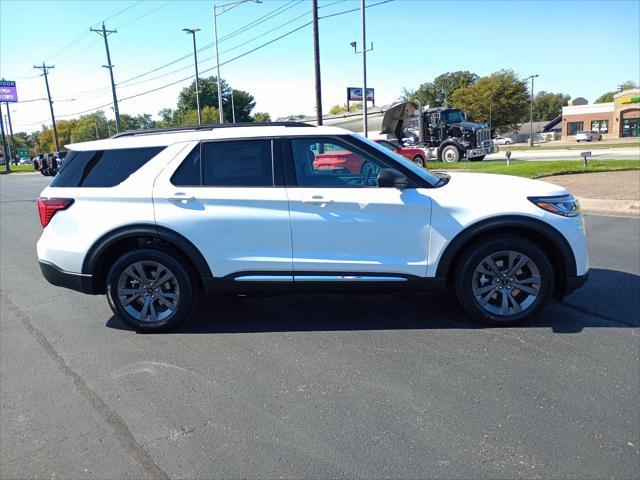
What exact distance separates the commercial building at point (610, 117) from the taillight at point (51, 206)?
74.8 m

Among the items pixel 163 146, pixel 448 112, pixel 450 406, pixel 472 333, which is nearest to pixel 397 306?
pixel 472 333

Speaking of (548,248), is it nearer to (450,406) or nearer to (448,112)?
(450,406)

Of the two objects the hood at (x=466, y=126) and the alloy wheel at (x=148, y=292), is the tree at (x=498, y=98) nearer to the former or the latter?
the hood at (x=466, y=126)

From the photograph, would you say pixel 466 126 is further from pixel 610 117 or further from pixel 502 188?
pixel 610 117

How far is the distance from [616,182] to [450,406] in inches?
517

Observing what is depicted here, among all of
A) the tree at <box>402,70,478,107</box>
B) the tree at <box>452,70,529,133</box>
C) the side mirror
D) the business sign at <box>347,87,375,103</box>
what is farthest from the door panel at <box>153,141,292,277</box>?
the tree at <box>402,70,478,107</box>

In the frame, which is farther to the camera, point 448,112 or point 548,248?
point 448,112

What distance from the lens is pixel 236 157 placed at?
179 inches

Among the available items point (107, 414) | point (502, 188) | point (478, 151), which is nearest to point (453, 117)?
point (478, 151)

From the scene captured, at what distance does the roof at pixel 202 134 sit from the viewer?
454 cm

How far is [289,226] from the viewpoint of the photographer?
4383 millimetres

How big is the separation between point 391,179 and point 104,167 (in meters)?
2.65

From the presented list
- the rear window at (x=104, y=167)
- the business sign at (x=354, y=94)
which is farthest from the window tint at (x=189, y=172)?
the business sign at (x=354, y=94)

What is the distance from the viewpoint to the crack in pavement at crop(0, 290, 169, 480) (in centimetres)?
271
